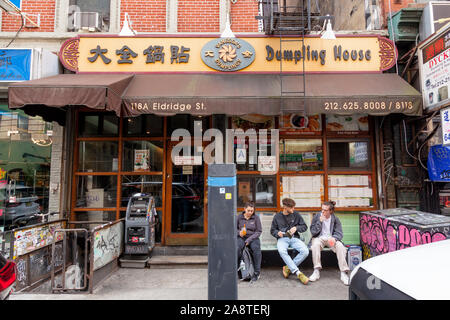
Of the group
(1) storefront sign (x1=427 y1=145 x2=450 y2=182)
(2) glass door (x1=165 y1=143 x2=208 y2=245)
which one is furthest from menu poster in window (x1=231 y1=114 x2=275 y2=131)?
(1) storefront sign (x1=427 y1=145 x2=450 y2=182)

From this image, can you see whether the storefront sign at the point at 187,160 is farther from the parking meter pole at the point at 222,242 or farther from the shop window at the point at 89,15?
the shop window at the point at 89,15

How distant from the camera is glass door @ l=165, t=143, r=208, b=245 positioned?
6297 millimetres

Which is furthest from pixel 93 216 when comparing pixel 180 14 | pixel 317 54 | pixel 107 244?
pixel 317 54

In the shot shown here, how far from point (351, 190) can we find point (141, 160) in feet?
16.4

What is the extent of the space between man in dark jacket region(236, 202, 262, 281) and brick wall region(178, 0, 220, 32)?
186 inches

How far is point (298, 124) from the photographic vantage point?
20.6 feet

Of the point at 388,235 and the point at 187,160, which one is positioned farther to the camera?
the point at 187,160

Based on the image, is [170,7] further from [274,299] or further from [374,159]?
[274,299]

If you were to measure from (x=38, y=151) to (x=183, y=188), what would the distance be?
3.70 m

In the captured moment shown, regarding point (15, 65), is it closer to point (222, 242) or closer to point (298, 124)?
point (222, 242)

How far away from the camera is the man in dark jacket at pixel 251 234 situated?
515 cm

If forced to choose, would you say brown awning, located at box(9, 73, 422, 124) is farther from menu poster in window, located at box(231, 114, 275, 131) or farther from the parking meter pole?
the parking meter pole

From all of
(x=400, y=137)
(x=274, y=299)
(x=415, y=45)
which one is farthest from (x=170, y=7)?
(x=274, y=299)

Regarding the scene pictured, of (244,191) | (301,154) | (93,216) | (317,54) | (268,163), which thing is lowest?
(93,216)
